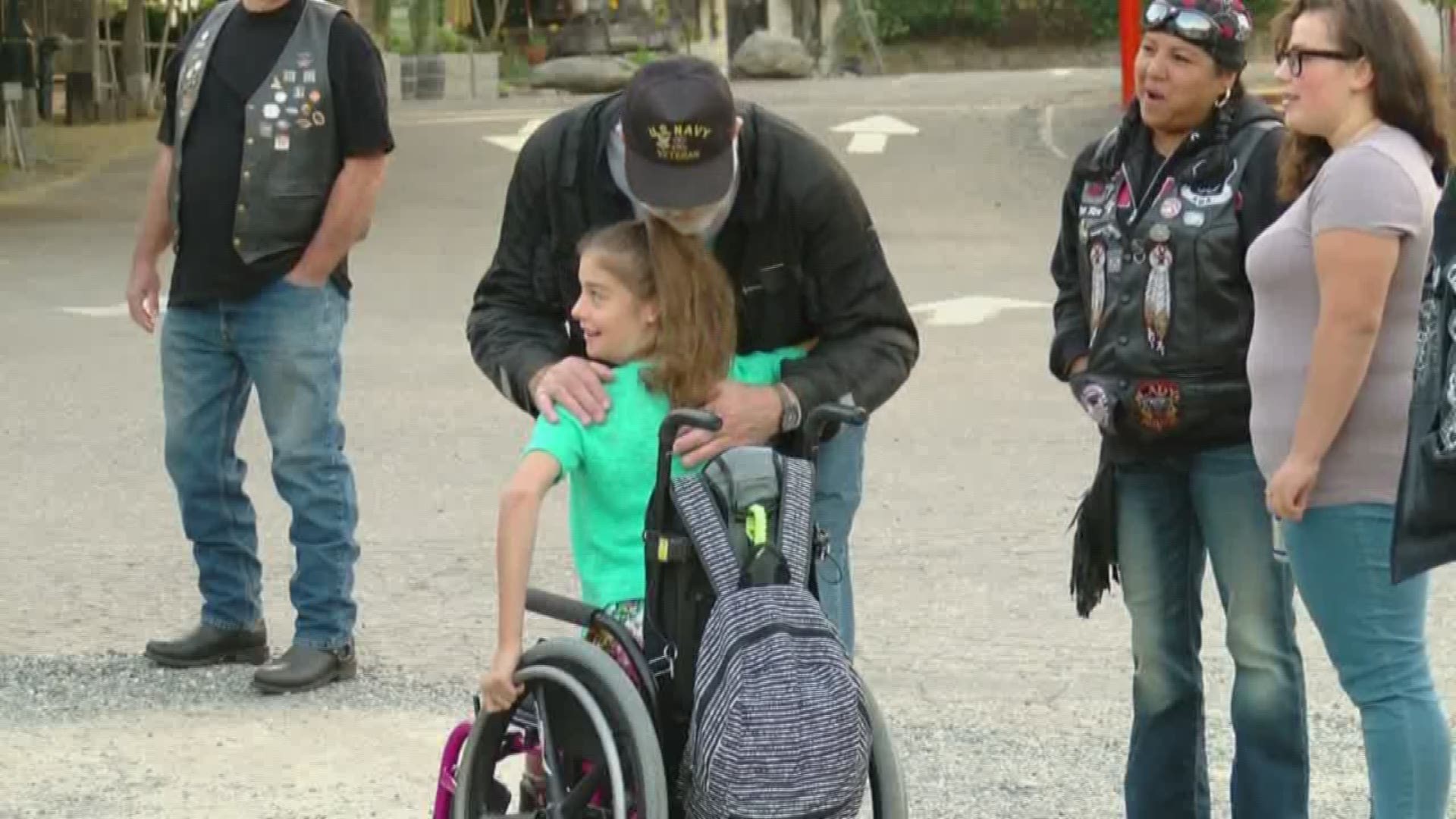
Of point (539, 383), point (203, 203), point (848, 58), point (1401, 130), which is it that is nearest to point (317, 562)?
point (203, 203)

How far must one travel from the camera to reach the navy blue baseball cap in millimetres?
4145

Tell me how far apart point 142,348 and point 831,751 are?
9.79 metres

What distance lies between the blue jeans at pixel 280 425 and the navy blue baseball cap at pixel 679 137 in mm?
2423

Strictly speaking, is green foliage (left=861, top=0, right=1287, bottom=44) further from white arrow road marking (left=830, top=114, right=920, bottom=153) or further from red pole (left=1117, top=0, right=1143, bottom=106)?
red pole (left=1117, top=0, right=1143, bottom=106)

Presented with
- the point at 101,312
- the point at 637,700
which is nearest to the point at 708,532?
the point at 637,700

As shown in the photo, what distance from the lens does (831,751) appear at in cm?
386

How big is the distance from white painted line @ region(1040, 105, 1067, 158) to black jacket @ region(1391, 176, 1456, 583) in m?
19.6

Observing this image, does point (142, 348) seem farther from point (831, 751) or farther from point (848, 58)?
point (848, 58)

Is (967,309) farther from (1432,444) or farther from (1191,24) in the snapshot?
(1432,444)

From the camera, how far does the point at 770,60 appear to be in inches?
1593

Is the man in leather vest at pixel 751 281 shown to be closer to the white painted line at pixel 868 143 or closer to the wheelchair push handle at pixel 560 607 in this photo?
the wheelchair push handle at pixel 560 607

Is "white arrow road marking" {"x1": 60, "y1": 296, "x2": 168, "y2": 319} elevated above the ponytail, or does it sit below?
below

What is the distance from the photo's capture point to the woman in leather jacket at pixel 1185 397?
4.68 metres

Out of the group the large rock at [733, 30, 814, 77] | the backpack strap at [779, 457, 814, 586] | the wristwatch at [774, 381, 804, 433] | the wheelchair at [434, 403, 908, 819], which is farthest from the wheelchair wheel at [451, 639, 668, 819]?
the large rock at [733, 30, 814, 77]
